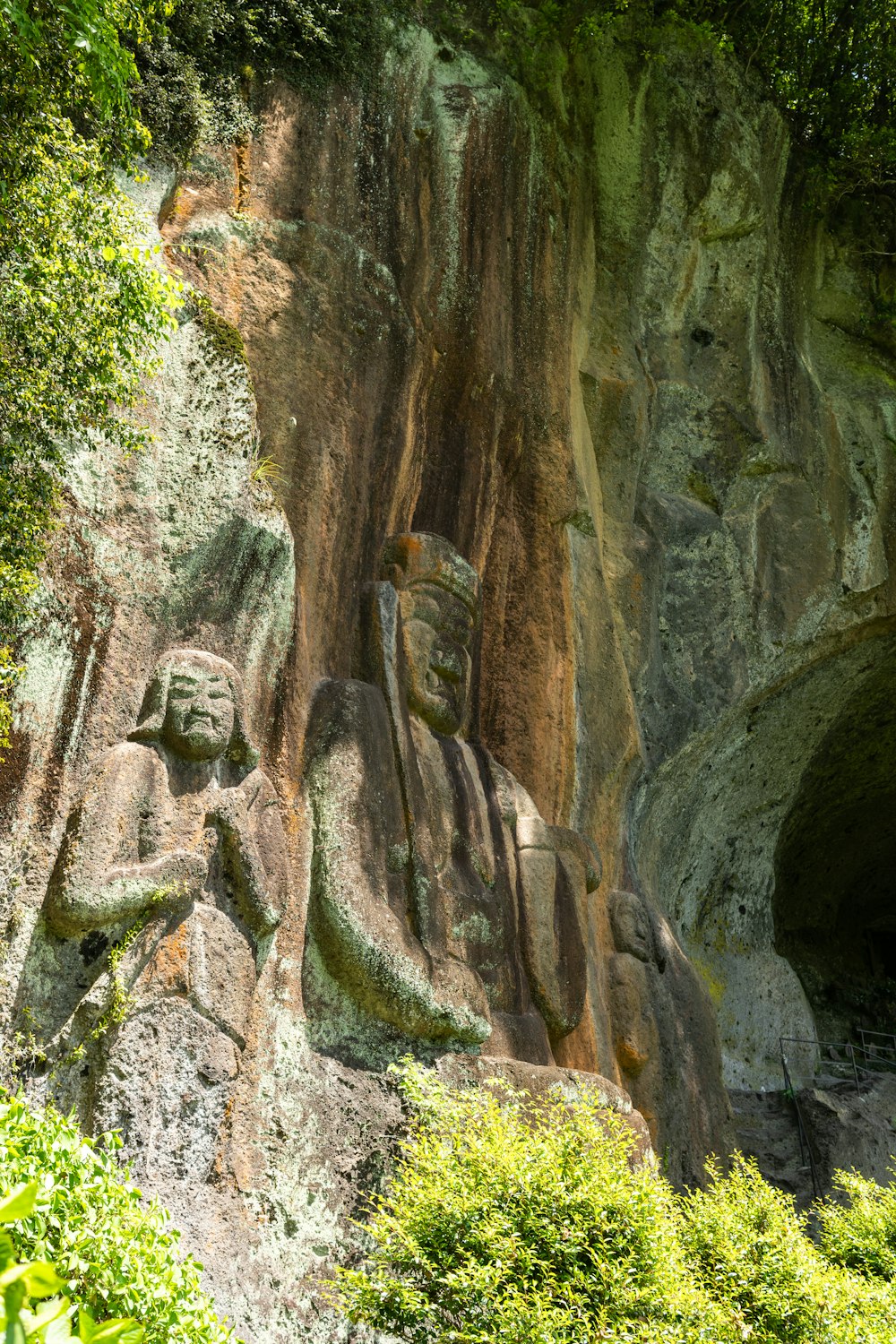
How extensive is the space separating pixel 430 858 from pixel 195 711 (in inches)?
66.6

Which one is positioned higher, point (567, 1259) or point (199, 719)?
point (199, 719)

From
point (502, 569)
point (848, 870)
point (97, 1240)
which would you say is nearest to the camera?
point (97, 1240)

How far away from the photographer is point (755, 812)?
1282 cm

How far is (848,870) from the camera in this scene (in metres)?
17.5

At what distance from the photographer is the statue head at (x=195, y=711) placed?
5992 millimetres

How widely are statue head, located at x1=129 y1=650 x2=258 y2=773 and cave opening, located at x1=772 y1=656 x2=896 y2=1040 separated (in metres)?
7.85

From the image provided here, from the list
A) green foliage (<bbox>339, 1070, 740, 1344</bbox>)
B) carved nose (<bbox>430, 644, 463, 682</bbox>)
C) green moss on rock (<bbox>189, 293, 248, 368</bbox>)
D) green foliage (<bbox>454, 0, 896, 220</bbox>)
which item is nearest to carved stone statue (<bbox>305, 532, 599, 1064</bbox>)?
carved nose (<bbox>430, 644, 463, 682</bbox>)

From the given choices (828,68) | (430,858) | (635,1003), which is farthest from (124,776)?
(828,68)

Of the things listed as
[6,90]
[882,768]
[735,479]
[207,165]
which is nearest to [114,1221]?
[6,90]

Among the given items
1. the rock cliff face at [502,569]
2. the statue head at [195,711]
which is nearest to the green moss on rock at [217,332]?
the rock cliff face at [502,569]

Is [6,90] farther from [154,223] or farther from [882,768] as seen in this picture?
[882,768]

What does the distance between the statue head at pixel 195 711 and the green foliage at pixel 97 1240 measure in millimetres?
2652

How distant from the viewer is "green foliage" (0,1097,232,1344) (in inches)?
120

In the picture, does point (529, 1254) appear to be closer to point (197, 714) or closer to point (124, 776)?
point (124, 776)
